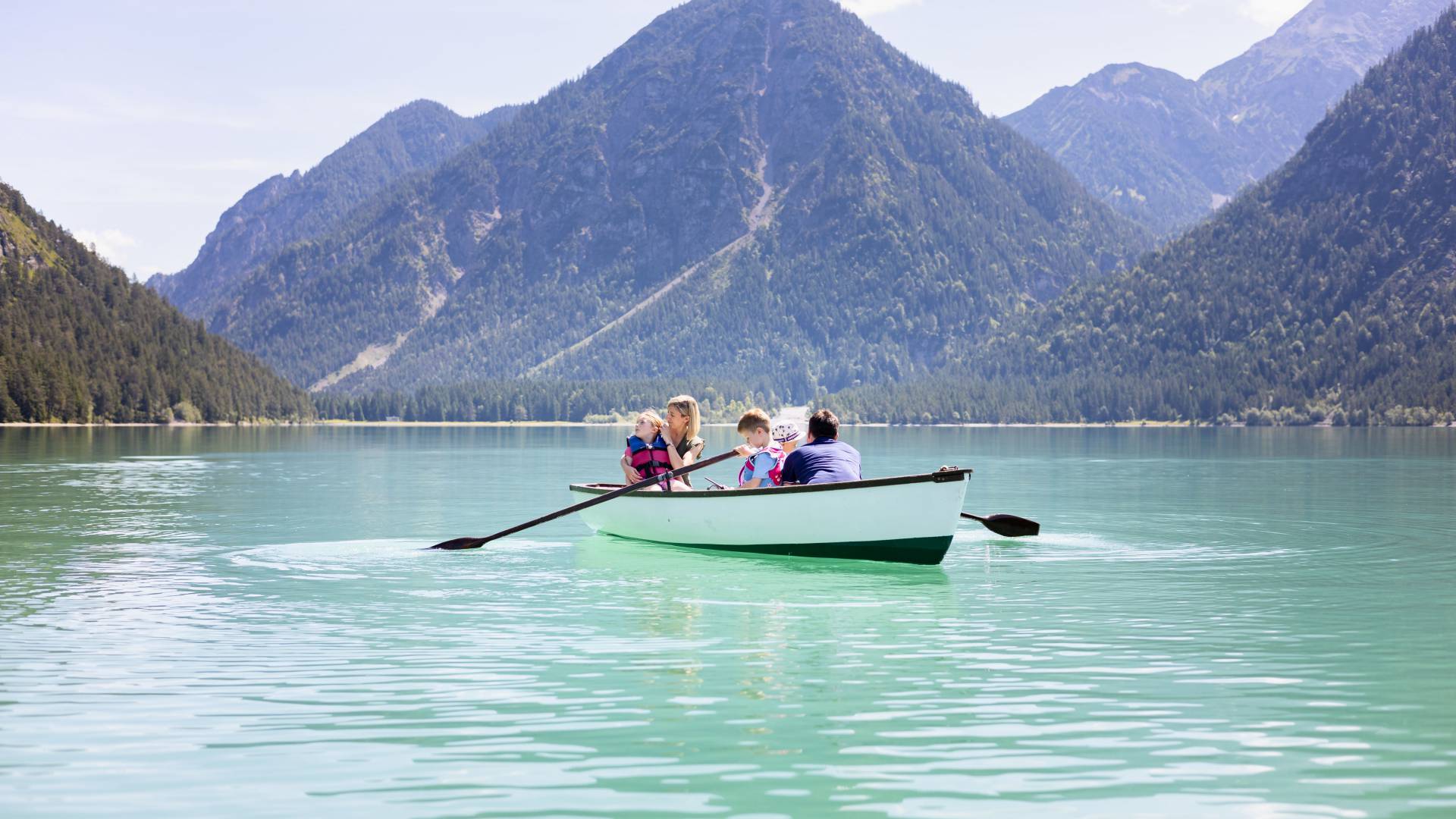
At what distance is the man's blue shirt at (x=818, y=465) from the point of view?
117 ft

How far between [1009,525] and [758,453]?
1037 centimetres

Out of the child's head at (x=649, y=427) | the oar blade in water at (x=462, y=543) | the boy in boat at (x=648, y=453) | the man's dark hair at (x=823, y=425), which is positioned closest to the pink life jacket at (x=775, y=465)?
the man's dark hair at (x=823, y=425)

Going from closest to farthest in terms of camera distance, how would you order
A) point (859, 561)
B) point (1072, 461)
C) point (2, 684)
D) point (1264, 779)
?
point (1264, 779) < point (2, 684) < point (859, 561) < point (1072, 461)

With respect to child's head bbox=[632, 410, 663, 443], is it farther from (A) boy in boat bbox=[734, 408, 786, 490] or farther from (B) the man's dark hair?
(B) the man's dark hair

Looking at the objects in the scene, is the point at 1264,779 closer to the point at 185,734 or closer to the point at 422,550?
the point at 185,734

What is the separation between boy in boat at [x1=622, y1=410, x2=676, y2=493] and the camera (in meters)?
40.5

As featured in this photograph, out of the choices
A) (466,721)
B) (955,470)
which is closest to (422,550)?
(955,470)

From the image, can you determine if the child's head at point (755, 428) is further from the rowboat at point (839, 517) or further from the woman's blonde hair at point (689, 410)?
the woman's blonde hair at point (689, 410)

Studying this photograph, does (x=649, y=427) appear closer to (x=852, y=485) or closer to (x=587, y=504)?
(x=587, y=504)

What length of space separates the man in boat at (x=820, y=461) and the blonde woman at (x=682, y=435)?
15.6 feet

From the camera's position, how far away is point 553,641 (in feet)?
84.0

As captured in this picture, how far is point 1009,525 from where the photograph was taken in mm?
43938

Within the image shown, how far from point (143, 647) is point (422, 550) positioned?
705 inches

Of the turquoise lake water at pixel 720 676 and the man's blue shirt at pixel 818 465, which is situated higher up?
the man's blue shirt at pixel 818 465
